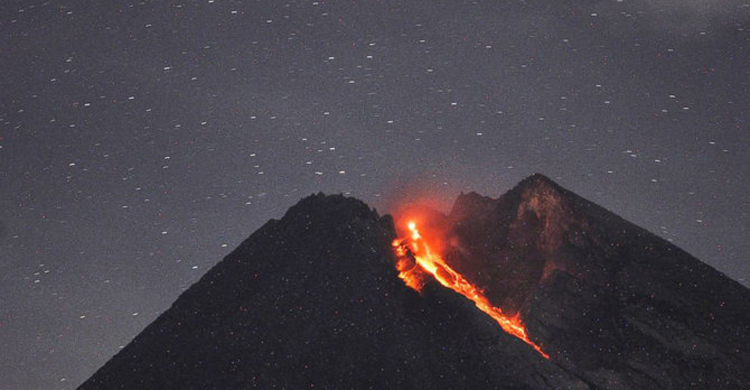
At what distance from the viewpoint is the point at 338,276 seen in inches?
1314

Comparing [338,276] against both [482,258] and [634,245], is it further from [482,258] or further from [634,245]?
[634,245]

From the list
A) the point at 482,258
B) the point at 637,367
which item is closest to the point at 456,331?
the point at 637,367

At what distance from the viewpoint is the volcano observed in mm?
28438

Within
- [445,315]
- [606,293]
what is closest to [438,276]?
[445,315]

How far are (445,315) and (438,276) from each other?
25.5 ft

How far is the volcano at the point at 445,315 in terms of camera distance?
28.4 meters

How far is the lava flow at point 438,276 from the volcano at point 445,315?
6.5 inches

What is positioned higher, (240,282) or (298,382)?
(298,382)

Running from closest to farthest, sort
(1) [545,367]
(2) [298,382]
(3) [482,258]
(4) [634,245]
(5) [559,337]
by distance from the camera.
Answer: (2) [298,382]
(1) [545,367]
(5) [559,337]
(4) [634,245]
(3) [482,258]

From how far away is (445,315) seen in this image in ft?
107

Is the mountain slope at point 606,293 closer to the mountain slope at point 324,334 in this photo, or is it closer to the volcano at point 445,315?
the volcano at point 445,315

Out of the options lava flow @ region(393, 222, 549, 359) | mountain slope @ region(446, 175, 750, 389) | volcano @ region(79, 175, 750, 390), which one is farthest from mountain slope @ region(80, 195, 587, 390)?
mountain slope @ region(446, 175, 750, 389)

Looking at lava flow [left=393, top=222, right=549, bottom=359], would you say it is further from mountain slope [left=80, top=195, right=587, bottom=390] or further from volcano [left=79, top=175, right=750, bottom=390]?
mountain slope [left=80, top=195, right=587, bottom=390]

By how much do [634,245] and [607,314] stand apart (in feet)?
22.5
